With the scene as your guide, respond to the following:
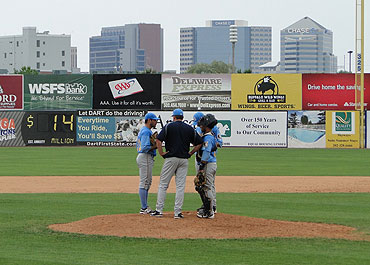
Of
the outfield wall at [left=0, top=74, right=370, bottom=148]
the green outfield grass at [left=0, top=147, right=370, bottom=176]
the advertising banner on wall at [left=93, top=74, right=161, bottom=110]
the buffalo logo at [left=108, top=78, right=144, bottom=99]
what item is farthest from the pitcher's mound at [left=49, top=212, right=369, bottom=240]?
the buffalo logo at [left=108, top=78, right=144, bottom=99]

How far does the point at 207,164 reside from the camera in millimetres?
14023

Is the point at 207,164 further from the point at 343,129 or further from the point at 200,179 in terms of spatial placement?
the point at 343,129

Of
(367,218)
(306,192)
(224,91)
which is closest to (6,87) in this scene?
(224,91)

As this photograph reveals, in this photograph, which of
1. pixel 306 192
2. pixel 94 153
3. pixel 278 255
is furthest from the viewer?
pixel 94 153

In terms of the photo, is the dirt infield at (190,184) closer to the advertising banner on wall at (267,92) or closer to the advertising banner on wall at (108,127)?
the advertising banner on wall at (267,92)

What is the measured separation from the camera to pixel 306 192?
20719 millimetres

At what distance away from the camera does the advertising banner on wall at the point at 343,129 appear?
153 ft

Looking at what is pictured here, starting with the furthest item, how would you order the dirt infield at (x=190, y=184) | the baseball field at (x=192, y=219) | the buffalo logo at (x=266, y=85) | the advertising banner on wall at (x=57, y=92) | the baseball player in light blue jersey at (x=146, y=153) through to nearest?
the advertising banner on wall at (x=57, y=92) → the buffalo logo at (x=266, y=85) → the dirt infield at (x=190, y=184) → the baseball player in light blue jersey at (x=146, y=153) → the baseball field at (x=192, y=219)

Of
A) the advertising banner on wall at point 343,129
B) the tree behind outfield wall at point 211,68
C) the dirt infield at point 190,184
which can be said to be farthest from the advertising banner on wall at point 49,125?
the tree behind outfield wall at point 211,68

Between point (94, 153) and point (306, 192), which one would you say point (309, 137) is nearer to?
point (94, 153)

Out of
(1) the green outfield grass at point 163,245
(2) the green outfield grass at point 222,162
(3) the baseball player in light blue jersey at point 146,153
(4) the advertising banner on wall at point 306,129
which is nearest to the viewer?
(1) the green outfield grass at point 163,245

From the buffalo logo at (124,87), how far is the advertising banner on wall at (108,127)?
127 cm

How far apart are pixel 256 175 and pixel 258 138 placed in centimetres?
2049

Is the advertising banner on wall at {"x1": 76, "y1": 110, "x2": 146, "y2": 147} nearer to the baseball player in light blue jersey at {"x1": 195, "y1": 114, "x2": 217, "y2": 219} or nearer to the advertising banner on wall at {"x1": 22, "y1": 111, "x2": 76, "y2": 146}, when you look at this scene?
the advertising banner on wall at {"x1": 22, "y1": 111, "x2": 76, "y2": 146}
